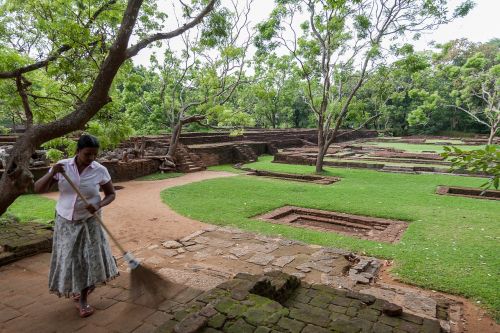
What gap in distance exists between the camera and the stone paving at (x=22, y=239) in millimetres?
4621

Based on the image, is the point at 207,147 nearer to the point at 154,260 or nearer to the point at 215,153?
the point at 215,153

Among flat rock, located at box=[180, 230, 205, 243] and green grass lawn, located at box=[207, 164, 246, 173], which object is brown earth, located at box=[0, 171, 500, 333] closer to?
flat rock, located at box=[180, 230, 205, 243]

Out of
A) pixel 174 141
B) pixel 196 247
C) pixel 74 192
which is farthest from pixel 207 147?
pixel 74 192

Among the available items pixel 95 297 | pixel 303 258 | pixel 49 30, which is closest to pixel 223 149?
pixel 49 30

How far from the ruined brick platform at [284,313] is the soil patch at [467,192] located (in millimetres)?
8964

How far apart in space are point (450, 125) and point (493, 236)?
40.7 metres

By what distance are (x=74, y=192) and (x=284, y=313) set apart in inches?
85.5

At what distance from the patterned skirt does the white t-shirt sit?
8 cm

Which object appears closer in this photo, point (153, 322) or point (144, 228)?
point (153, 322)

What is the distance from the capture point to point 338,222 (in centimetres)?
779

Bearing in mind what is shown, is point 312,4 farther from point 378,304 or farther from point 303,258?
point 378,304

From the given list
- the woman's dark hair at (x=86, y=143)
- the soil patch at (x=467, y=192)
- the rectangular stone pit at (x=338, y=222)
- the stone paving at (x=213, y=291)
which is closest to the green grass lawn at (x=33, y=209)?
the stone paving at (x=213, y=291)

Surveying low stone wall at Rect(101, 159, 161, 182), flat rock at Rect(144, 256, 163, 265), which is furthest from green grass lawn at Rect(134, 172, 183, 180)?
flat rock at Rect(144, 256, 163, 265)

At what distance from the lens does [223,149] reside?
1900 centimetres
